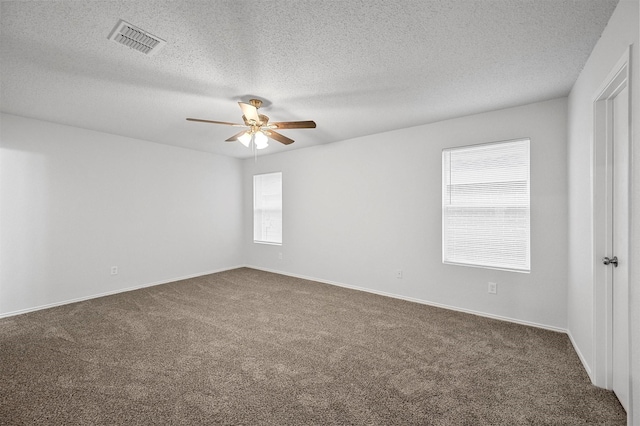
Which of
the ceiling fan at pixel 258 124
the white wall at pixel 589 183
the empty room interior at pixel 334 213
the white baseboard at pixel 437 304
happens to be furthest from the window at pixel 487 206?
the ceiling fan at pixel 258 124

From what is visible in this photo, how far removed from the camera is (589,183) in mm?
2311

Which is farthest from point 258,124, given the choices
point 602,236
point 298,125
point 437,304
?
point 437,304

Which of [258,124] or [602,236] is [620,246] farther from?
[258,124]

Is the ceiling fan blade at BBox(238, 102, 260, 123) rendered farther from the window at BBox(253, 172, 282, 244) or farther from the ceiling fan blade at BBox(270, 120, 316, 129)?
the window at BBox(253, 172, 282, 244)

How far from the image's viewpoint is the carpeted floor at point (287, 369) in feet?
6.11

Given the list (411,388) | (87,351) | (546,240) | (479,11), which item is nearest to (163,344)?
(87,351)

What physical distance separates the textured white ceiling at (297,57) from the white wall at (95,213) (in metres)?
0.65

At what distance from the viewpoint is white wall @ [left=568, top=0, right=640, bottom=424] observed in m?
1.52

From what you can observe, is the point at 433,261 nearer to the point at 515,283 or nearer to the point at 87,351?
the point at 515,283

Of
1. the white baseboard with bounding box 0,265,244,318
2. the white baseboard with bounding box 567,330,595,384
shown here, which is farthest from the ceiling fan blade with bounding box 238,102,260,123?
the white baseboard with bounding box 0,265,244,318

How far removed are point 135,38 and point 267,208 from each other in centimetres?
436

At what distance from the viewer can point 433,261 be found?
3.99 m

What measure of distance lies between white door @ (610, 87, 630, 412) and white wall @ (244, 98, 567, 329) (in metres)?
1.17

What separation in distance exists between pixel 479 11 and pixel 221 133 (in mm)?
3721
